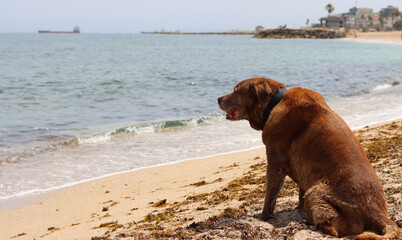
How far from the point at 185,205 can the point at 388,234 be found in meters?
3.04

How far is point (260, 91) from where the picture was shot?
192 inches

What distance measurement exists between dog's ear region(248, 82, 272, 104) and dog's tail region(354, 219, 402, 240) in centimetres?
173

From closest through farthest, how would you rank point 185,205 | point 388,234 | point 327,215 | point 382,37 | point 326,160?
point 388,234
point 327,215
point 326,160
point 185,205
point 382,37

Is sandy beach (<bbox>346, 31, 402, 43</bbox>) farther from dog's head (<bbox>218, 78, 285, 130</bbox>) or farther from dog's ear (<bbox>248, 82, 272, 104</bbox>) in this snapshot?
dog's ear (<bbox>248, 82, 272, 104</bbox>)

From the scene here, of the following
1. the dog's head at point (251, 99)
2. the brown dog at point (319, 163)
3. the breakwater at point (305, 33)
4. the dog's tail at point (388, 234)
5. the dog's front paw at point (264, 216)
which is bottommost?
the dog's front paw at point (264, 216)

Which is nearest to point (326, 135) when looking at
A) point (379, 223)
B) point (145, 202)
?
point (379, 223)

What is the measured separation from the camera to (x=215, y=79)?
28094 mm

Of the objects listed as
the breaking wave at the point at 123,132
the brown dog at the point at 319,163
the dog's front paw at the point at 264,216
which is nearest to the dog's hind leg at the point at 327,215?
the brown dog at the point at 319,163

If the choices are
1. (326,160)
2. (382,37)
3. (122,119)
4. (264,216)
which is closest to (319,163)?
(326,160)

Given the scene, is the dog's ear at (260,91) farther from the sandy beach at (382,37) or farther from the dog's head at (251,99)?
the sandy beach at (382,37)

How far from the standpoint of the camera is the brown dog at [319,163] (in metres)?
4.02

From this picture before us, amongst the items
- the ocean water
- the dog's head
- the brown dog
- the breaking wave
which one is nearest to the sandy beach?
the ocean water

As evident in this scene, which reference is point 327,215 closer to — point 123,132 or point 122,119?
point 123,132

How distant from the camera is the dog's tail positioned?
3.80 meters
